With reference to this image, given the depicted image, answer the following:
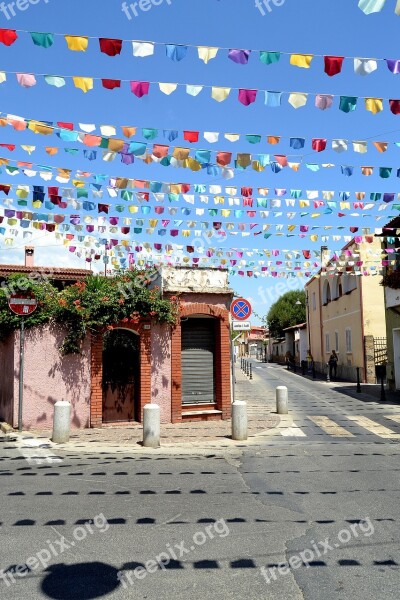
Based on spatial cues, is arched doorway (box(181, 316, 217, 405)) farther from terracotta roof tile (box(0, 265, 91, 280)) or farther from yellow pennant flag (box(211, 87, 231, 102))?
terracotta roof tile (box(0, 265, 91, 280))

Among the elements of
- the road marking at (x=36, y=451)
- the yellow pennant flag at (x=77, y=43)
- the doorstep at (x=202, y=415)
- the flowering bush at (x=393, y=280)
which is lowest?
the road marking at (x=36, y=451)

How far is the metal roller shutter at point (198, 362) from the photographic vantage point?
1393cm

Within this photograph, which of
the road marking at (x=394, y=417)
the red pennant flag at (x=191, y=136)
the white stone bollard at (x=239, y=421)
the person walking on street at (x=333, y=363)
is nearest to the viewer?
the red pennant flag at (x=191, y=136)

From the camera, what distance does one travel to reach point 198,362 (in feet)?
46.2

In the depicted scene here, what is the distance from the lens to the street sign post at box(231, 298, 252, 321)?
1278 centimetres

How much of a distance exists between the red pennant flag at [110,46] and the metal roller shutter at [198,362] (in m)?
8.85

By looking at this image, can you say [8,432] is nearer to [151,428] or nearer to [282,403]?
[151,428]

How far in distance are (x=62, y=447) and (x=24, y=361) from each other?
3.12 meters

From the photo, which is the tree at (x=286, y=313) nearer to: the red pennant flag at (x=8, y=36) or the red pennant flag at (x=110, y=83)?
the red pennant flag at (x=110, y=83)

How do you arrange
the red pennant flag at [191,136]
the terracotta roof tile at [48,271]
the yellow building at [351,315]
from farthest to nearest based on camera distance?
the yellow building at [351,315] → the terracotta roof tile at [48,271] → the red pennant flag at [191,136]

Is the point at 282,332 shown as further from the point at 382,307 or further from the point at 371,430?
the point at 371,430

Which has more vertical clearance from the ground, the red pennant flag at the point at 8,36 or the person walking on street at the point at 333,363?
the red pennant flag at the point at 8,36

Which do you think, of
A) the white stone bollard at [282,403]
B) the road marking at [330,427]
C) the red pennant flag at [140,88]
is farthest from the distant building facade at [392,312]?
the red pennant flag at [140,88]

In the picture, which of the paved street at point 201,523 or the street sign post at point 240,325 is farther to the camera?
the street sign post at point 240,325
